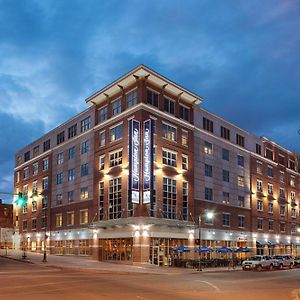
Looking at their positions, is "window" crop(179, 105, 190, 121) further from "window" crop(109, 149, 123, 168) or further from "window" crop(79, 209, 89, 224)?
"window" crop(79, 209, 89, 224)

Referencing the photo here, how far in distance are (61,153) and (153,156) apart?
2792 centimetres

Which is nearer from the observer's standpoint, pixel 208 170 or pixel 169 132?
pixel 169 132

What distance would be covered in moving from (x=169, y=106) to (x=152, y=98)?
3.61 metres

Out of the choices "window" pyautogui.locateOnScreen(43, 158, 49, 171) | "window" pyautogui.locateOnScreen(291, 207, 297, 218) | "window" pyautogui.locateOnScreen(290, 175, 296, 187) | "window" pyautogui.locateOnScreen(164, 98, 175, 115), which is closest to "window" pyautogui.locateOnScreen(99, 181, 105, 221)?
"window" pyautogui.locateOnScreen(164, 98, 175, 115)

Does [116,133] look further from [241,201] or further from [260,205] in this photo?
[260,205]

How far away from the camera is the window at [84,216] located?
70.6 metres

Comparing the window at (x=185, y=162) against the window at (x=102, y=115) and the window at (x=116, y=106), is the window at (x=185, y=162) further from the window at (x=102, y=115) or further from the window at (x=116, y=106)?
the window at (x=102, y=115)

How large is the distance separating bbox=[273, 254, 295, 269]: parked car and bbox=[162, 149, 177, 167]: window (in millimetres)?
17540

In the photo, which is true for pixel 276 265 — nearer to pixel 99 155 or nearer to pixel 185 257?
pixel 185 257

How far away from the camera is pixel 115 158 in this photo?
62969 millimetres

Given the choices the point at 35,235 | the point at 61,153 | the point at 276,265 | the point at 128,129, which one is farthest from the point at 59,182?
the point at 276,265

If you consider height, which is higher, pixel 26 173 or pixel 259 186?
pixel 26 173

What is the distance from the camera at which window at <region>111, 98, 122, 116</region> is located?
63.9 meters

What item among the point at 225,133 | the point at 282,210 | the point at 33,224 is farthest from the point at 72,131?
the point at 282,210
